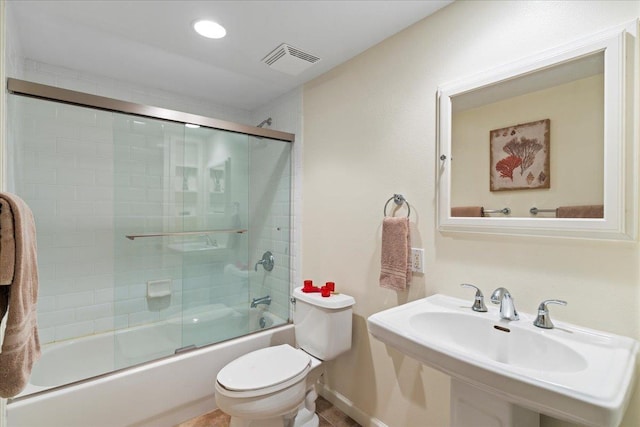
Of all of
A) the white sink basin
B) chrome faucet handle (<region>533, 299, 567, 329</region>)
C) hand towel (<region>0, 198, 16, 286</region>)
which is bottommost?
the white sink basin

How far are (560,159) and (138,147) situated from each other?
2252mm

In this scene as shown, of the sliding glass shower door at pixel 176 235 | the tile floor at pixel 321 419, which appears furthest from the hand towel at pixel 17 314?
the tile floor at pixel 321 419

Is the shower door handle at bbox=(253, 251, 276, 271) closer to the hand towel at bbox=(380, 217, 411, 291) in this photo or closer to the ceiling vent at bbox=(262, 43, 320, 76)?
the hand towel at bbox=(380, 217, 411, 291)

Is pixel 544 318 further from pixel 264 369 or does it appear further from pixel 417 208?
pixel 264 369

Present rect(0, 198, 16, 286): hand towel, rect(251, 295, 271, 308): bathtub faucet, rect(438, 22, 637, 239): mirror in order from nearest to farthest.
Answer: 1. rect(0, 198, 16, 286): hand towel
2. rect(438, 22, 637, 239): mirror
3. rect(251, 295, 271, 308): bathtub faucet

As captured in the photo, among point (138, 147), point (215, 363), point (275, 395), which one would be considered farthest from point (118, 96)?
point (275, 395)

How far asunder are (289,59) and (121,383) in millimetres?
2124

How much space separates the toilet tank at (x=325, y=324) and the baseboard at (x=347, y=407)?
0.39 metres

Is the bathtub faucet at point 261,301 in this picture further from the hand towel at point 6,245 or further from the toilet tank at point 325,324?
the hand towel at point 6,245

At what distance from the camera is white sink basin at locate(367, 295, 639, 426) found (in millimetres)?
708

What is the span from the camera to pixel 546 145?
3.69ft

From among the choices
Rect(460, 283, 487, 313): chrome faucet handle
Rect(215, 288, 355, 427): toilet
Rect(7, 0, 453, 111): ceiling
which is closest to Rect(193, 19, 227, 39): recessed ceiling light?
Rect(7, 0, 453, 111): ceiling

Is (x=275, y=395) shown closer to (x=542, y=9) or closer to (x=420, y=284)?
(x=420, y=284)

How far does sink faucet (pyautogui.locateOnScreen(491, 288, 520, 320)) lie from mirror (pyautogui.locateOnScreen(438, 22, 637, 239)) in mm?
248
